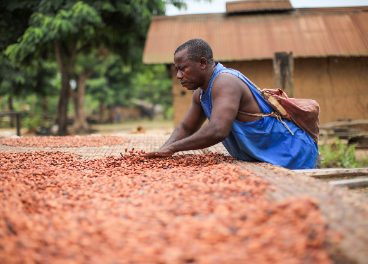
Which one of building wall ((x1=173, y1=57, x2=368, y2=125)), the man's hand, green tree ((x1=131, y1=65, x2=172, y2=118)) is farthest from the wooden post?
green tree ((x1=131, y1=65, x2=172, y2=118))

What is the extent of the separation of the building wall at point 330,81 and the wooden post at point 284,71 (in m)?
2.63

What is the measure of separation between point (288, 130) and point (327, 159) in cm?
337

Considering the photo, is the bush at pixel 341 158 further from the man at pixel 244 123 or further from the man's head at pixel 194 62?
the man's head at pixel 194 62

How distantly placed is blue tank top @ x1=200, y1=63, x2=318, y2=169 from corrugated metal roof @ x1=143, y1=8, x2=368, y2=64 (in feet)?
15.9

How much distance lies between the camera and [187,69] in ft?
7.44

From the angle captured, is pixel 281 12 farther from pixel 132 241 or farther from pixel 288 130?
pixel 132 241

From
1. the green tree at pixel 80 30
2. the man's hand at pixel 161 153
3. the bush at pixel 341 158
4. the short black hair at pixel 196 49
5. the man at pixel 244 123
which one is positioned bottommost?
the bush at pixel 341 158

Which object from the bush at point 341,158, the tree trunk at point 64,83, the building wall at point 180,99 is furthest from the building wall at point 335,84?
the tree trunk at point 64,83

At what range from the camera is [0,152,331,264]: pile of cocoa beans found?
0.95 meters

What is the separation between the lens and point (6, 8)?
28.5 ft

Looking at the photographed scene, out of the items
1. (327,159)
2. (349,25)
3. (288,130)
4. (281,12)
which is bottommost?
(327,159)

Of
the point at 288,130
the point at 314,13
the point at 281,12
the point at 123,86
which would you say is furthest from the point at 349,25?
the point at 123,86

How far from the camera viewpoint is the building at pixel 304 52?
23.0 ft

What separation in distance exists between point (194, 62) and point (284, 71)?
9.69 ft
